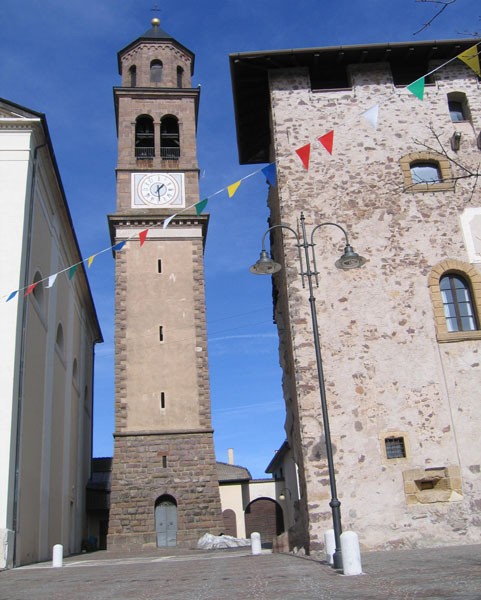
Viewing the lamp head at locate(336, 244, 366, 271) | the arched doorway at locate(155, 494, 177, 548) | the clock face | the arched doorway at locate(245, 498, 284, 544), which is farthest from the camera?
the arched doorway at locate(245, 498, 284, 544)

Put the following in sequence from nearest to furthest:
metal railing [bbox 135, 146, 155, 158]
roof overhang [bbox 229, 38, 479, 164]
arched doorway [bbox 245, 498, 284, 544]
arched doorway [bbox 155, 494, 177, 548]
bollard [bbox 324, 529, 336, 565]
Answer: bollard [bbox 324, 529, 336, 565]
roof overhang [bbox 229, 38, 479, 164]
arched doorway [bbox 155, 494, 177, 548]
metal railing [bbox 135, 146, 155, 158]
arched doorway [bbox 245, 498, 284, 544]

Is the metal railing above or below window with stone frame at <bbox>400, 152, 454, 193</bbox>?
above

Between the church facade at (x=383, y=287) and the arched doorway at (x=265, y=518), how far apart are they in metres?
23.8

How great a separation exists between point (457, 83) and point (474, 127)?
1.37 m

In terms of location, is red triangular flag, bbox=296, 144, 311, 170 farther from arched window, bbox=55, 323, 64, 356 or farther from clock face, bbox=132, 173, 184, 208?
clock face, bbox=132, 173, 184, 208

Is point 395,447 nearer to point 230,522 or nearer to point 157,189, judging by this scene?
point 157,189

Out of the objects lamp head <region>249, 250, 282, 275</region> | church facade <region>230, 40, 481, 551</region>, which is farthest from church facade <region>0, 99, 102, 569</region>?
church facade <region>230, 40, 481, 551</region>

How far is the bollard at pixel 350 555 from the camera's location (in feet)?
24.8

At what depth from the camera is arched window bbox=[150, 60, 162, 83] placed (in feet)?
109

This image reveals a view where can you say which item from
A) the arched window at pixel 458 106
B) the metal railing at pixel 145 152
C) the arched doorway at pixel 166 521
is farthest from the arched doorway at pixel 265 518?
the arched window at pixel 458 106

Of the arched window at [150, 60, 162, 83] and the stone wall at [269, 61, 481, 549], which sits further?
the arched window at [150, 60, 162, 83]

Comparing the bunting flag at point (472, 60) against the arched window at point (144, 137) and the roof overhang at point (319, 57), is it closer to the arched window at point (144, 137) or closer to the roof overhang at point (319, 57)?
the roof overhang at point (319, 57)

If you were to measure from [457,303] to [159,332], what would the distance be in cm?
1567

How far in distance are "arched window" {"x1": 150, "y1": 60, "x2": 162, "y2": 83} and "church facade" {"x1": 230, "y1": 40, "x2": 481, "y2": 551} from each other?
18405 millimetres
